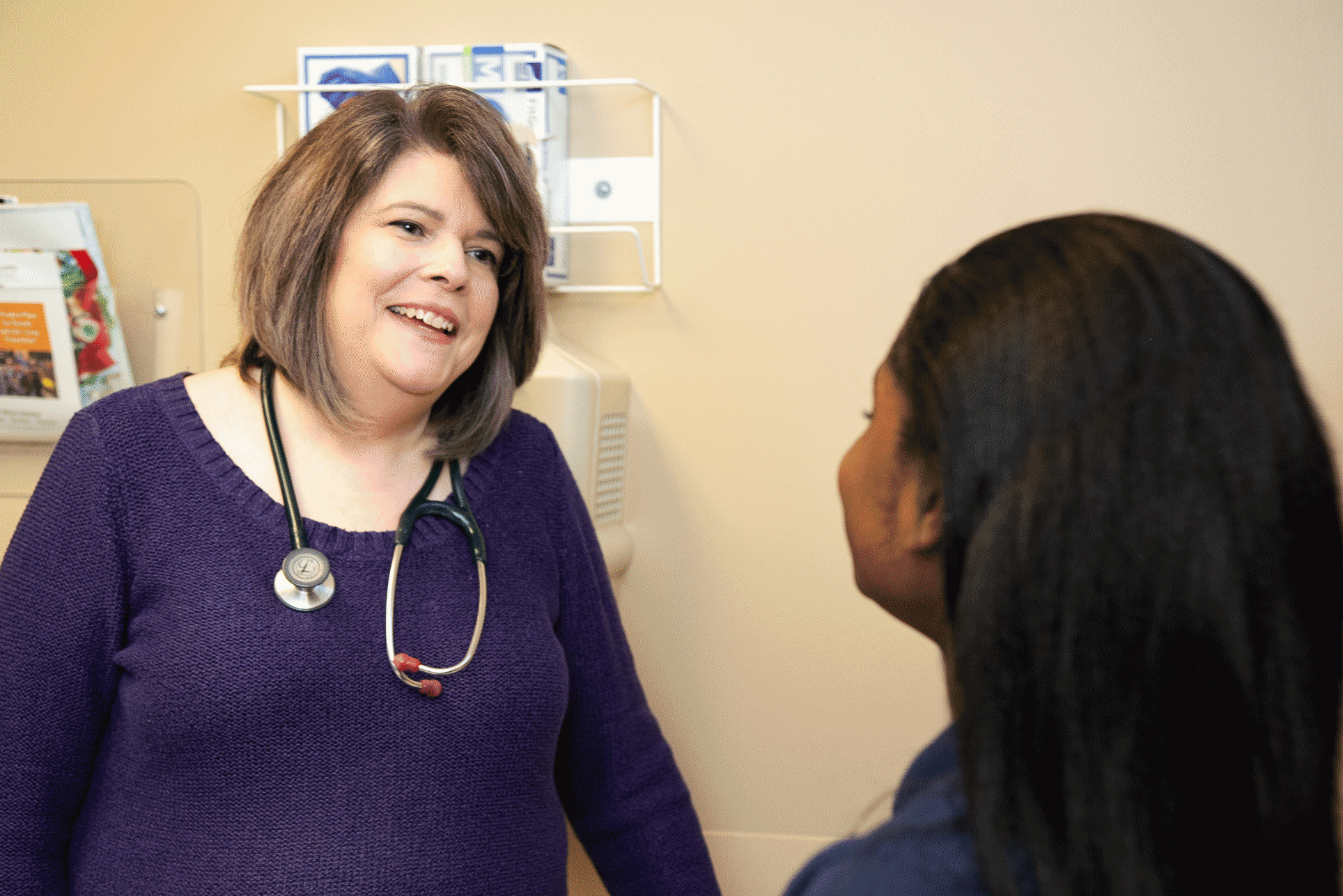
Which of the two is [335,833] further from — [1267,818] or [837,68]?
[837,68]

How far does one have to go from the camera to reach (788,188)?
1670mm

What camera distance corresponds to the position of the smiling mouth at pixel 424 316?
1.13 metres

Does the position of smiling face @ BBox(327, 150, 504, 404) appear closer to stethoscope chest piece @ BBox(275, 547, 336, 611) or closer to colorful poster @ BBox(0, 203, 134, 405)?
stethoscope chest piece @ BBox(275, 547, 336, 611)

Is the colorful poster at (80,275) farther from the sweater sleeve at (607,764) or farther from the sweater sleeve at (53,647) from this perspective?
the sweater sleeve at (607,764)

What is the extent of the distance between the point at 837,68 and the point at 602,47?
0.38 m

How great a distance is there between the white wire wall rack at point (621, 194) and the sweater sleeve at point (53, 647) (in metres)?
0.81

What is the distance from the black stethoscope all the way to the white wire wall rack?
2.03 feet

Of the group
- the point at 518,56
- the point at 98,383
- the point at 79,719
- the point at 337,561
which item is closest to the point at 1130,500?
the point at 337,561

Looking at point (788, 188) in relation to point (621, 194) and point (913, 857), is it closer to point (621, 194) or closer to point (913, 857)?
point (621, 194)

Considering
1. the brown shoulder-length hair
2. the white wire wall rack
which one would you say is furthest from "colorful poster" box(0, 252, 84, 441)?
the brown shoulder-length hair

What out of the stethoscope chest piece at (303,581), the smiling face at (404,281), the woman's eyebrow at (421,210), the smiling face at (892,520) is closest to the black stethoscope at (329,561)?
the stethoscope chest piece at (303,581)

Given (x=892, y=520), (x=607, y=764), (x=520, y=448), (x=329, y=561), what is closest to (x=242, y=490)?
(x=329, y=561)

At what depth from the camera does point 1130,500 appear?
1.53 ft

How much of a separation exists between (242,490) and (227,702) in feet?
0.71
